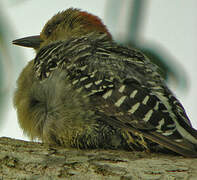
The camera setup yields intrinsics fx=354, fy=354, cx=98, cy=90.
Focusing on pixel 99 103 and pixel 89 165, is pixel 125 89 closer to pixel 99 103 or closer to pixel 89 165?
pixel 99 103

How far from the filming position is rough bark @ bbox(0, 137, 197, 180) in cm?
265

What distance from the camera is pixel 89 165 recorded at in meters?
2.85

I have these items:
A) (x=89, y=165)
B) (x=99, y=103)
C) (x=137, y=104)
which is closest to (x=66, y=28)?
(x=99, y=103)

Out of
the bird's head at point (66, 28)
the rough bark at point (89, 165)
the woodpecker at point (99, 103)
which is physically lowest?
the rough bark at point (89, 165)

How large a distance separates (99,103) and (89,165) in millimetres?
674

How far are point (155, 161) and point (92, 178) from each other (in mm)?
530

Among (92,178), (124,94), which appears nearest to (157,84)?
(124,94)

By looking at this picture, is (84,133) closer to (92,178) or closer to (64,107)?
(64,107)

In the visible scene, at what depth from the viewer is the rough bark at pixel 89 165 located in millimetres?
2646

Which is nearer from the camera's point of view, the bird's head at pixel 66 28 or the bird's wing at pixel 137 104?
the bird's wing at pixel 137 104

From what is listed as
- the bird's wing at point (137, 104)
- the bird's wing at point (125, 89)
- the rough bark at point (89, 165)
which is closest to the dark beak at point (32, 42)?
the bird's wing at point (125, 89)

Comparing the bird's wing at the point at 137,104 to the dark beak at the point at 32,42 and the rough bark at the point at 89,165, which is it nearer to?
the rough bark at the point at 89,165

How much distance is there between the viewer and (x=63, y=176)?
2.71 metres

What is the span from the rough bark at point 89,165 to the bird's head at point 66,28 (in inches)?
93.0
